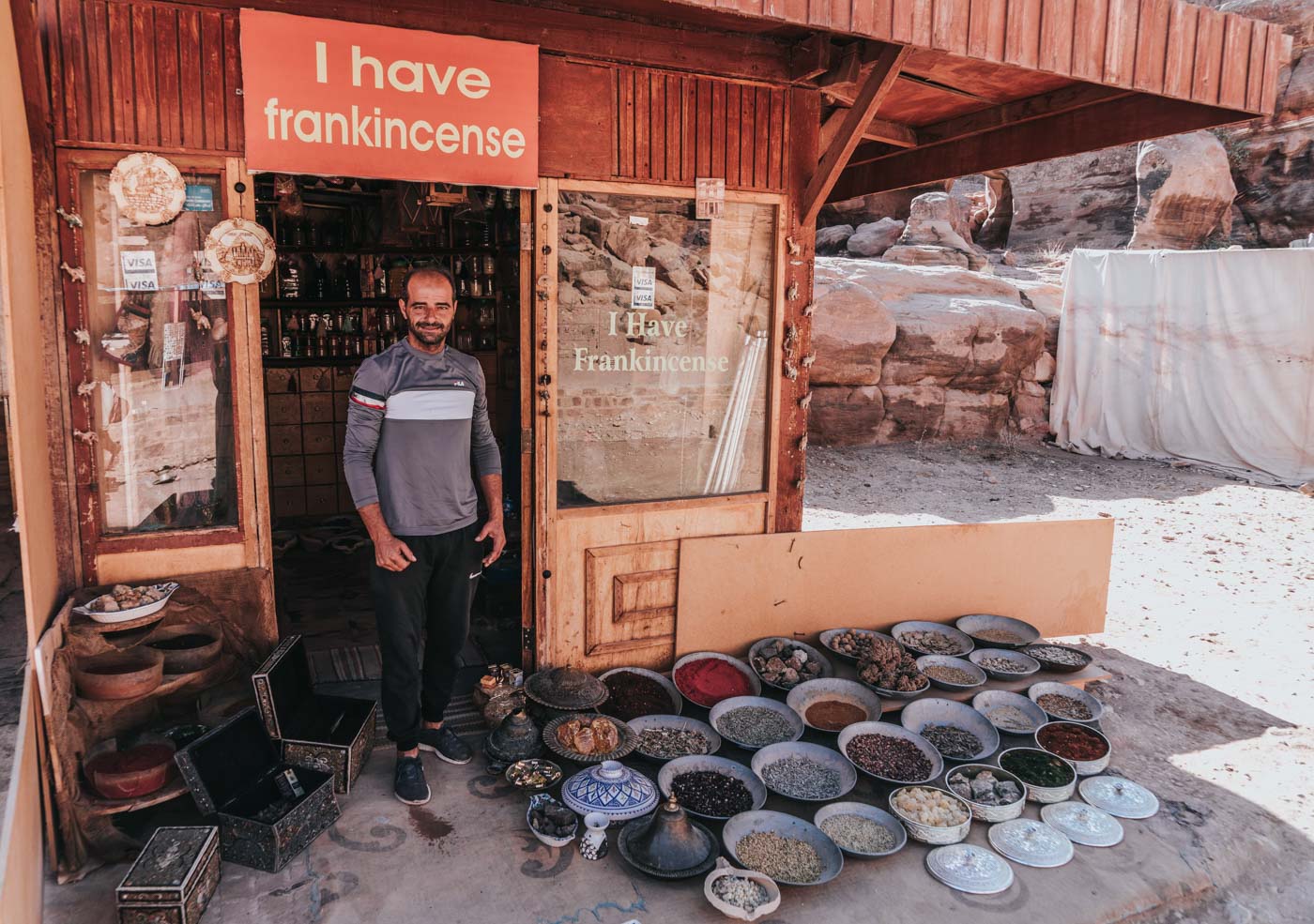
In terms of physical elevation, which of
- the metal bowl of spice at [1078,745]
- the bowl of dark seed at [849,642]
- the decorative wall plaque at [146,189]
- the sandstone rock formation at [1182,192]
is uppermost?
the sandstone rock formation at [1182,192]

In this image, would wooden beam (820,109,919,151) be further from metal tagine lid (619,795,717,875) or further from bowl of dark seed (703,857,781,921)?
bowl of dark seed (703,857,781,921)

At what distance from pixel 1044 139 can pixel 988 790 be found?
4338 mm

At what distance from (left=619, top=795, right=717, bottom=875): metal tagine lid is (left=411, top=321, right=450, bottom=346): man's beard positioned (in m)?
2.08

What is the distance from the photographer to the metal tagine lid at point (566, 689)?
4.08 metres

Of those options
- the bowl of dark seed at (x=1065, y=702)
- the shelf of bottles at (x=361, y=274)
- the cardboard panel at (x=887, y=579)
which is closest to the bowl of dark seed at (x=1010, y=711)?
the bowl of dark seed at (x=1065, y=702)

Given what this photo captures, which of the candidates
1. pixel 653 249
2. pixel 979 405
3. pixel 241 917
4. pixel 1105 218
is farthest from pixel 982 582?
pixel 1105 218

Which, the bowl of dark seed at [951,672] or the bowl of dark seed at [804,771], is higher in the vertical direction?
the bowl of dark seed at [951,672]

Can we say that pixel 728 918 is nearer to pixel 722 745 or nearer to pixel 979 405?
pixel 722 745

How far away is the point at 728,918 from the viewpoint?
2971 mm

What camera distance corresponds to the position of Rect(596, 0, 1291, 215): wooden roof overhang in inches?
145

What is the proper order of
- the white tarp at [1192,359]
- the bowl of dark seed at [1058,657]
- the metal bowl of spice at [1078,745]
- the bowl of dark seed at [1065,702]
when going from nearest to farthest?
the metal bowl of spice at [1078,745], the bowl of dark seed at [1065,702], the bowl of dark seed at [1058,657], the white tarp at [1192,359]

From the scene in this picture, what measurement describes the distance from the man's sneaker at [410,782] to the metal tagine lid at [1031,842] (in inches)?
93.4

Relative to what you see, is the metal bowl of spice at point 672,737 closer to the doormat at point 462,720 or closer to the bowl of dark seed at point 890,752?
the bowl of dark seed at point 890,752

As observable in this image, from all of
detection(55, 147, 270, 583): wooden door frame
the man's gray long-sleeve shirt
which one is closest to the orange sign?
detection(55, 147, 270, 583): wooden door frame
